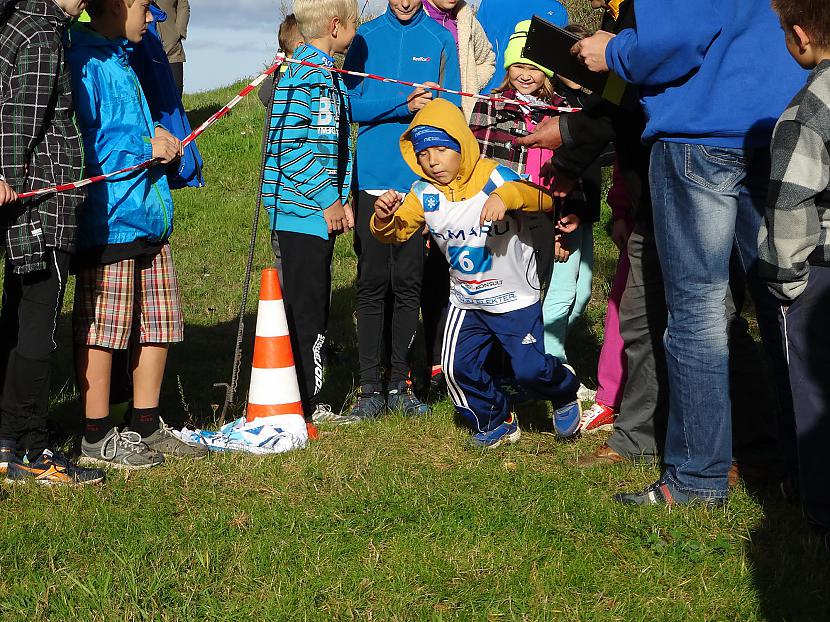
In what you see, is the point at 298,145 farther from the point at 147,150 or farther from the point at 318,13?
the point at 147,150

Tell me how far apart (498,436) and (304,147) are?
1918 millimetres

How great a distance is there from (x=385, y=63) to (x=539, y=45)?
172 centimetres

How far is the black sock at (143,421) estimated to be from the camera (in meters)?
5.20

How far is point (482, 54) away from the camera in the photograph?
25.3ft

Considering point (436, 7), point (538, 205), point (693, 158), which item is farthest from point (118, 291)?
point (436, 7)

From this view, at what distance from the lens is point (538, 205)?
500 cm

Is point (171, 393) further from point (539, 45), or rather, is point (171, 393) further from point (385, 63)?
point (539, 45)

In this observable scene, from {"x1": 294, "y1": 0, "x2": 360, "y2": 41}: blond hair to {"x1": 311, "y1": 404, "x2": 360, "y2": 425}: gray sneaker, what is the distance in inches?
85.0

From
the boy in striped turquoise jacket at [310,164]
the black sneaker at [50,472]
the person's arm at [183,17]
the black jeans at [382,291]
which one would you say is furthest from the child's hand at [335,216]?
the person's arm at [183,17]

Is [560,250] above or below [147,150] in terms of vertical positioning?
below

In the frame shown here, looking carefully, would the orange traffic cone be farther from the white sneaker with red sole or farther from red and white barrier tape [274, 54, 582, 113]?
the white sneaker with red sole

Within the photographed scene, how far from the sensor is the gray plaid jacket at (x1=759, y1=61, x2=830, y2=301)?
3420 millimetres

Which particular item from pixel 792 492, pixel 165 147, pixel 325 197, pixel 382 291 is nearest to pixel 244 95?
pixel 165 147

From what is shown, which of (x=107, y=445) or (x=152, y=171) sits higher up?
(x=152, y=171)
